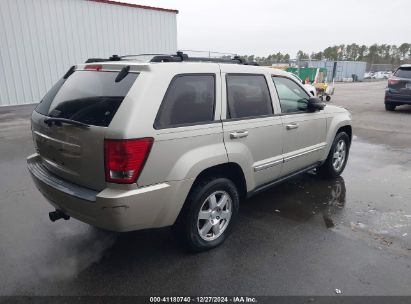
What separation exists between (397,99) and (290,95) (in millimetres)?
10135

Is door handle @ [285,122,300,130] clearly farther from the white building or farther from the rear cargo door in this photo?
the white building

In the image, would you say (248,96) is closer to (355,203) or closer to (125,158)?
(125,158)

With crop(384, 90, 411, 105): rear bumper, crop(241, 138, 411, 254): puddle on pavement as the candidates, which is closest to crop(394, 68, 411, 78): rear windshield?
crop(384, 90, 411, 105): rear bumper

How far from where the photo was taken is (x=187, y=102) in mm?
2865

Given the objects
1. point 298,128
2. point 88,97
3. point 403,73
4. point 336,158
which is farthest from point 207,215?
point 403,73

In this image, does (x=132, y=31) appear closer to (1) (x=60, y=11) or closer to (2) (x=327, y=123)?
(1) (x=60, y=11)

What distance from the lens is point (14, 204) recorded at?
4273 millimetres

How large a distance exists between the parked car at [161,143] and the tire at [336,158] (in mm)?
1553

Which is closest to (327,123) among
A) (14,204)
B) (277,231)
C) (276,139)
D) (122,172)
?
(276,139)

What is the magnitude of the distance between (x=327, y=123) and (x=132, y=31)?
41.8ft

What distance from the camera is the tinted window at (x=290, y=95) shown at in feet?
12.8

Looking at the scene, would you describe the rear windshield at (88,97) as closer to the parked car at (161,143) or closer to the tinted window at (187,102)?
the parked car at (161,143)

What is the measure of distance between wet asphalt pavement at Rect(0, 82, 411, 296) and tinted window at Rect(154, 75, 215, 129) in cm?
132

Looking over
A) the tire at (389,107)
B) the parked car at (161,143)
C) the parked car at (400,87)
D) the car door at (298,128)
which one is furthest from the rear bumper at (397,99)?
the parked car at (161,143)
